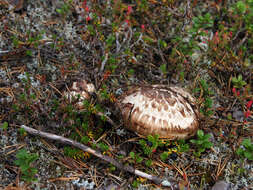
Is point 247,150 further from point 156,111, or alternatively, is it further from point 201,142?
point 156,111

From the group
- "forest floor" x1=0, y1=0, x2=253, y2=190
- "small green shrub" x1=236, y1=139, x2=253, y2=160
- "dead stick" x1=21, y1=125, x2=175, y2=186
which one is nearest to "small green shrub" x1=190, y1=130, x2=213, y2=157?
"forest floor" x1=0, y1=0, x2=253, y2=190

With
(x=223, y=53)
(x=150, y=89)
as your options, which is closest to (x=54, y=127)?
(x=150, y=89)

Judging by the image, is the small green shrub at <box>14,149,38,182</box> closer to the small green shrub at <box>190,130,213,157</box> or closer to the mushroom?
the mushroom

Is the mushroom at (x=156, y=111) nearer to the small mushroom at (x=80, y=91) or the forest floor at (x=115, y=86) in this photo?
the small mushroom at (x=80, y=91)

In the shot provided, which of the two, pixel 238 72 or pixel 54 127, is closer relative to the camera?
pixel 54 127

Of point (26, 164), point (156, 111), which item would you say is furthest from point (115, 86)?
point (26, 164)

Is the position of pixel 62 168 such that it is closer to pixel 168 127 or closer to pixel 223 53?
pixel 168 127
